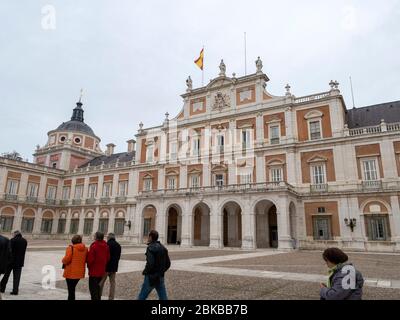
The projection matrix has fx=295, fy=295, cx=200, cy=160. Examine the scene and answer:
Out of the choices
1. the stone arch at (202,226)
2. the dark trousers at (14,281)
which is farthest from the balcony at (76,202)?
the dark trousers at (14,281)

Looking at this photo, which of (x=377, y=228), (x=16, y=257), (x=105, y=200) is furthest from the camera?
(x=105, y=200)

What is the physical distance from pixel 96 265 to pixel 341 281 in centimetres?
441

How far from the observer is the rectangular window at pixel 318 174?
2798 centimetres

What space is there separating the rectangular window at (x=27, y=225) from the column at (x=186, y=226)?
2507cm

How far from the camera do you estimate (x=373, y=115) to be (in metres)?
29.8

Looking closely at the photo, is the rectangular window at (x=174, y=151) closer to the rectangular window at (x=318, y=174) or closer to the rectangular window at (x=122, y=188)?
the rectangular window at (x=122, y=188)

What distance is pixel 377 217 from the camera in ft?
81.3

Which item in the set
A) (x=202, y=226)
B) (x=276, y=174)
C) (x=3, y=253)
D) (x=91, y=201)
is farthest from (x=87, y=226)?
(x=3, y=253)

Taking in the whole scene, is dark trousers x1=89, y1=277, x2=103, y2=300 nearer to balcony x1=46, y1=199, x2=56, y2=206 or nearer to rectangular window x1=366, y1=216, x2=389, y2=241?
rectangular window x1=366, y1=216, x2=389, y2=241

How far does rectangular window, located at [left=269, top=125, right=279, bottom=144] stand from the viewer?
101 feet

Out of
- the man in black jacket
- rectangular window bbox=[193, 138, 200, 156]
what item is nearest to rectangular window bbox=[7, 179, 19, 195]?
rectangular window bbox=[193, 138, 200, 156]

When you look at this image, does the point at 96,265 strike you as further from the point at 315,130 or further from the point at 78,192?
the point at 78,192

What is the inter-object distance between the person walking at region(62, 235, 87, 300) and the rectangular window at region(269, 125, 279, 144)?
27.3 m
